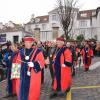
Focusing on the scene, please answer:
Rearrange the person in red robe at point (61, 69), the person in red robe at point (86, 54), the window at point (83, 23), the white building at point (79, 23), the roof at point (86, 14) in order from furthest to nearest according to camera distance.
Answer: the roof at point (86, 14)
the window at point (83, 23)
the white building at point (79, 23)
the person in red robe at point (86, 54)
the person in red robe at point (61, 69)

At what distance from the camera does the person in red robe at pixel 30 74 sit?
8844mm

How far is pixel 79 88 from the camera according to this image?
→ 1248cm

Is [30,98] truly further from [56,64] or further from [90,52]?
[90,52]

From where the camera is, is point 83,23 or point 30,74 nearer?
point 30,74

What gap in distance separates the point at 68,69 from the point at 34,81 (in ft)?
7.67

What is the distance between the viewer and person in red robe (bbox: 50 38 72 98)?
10.8m

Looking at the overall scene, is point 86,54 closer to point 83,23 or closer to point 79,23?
point 83,23

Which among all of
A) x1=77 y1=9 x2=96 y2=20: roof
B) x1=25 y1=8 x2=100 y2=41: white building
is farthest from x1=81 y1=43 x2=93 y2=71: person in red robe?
x1=77 y1=9 x2=96 y2=20: roof

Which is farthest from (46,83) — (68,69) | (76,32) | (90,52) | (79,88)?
(76,32)

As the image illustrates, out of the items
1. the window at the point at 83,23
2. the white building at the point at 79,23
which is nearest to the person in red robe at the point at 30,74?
the white building at the point at 79,23

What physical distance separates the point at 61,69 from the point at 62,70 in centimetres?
4

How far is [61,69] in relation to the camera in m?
10.9

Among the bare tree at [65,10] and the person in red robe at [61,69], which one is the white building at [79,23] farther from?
the person in red robe at [61,69]

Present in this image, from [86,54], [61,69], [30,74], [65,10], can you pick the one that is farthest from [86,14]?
[30,74]
